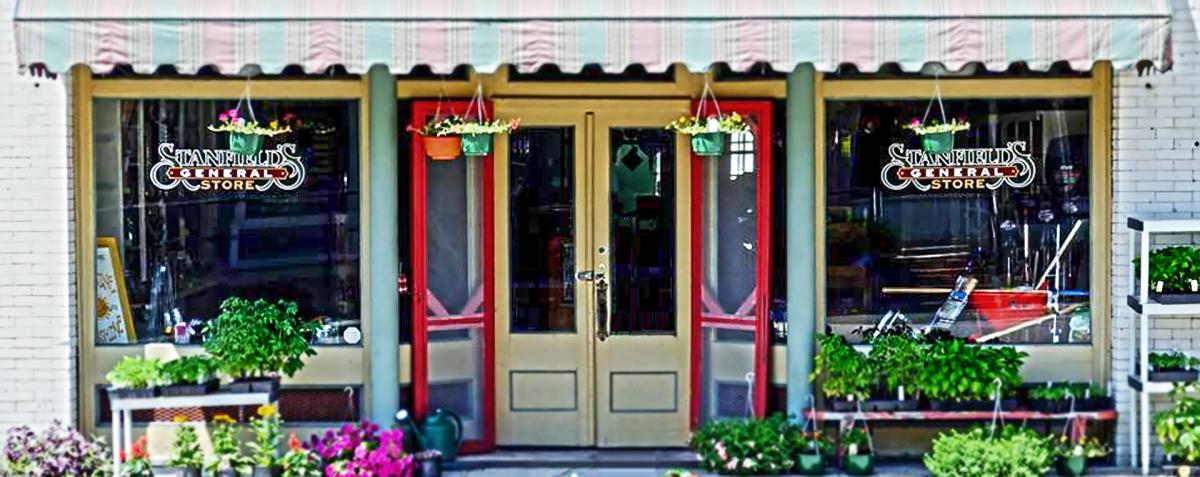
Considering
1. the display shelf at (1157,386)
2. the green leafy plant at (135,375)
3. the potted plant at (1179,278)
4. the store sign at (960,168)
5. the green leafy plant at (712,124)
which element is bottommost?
the display shelf at (1157,386)

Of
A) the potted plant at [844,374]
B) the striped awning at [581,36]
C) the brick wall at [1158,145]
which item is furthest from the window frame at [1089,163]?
the striped awning at [581,36]

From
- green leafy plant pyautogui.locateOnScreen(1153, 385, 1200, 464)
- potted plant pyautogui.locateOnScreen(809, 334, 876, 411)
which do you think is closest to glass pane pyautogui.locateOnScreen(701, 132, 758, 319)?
potted plant pyautogui.locateOnScreen(809, 334, 876, 411)

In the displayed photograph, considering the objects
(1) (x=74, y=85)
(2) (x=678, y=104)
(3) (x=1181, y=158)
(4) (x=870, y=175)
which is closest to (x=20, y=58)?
(1) (x=74, y=85)

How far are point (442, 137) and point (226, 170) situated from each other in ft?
4.61

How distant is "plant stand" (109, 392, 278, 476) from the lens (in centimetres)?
948

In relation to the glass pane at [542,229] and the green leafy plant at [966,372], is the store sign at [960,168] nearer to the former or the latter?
the green leafy plant at [966,372]

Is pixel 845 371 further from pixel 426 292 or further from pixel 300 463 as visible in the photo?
pixel 300 463

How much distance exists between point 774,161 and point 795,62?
1.49 m

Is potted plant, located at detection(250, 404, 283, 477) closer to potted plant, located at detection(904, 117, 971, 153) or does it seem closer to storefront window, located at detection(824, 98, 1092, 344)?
storefront window, located at detection(824, 98, 1092, 344)

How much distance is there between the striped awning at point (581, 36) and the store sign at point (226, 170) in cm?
135

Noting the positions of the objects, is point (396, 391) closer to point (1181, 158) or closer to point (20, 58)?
point (20, 58)

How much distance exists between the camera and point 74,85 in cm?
987

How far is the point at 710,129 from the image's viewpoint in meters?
9.77

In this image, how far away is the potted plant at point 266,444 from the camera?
31.2 ft
